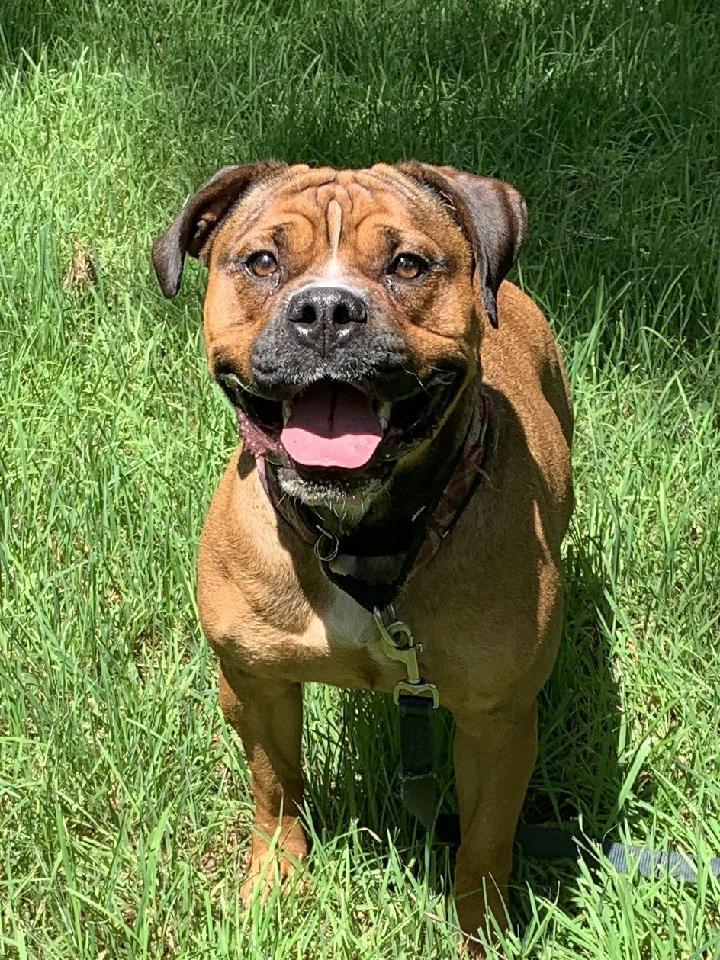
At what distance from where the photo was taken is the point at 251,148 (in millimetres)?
4898

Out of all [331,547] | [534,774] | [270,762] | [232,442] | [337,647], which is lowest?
[534,774]

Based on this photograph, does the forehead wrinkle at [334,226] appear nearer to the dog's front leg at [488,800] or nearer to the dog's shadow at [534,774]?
the dog's front leg at [488,800]

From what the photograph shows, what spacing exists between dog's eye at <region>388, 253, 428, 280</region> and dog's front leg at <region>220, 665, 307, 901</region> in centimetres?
95

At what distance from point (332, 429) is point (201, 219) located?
2.20 ft

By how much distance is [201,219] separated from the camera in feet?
9.02

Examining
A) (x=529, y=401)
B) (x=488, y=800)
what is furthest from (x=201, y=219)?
(x=488, y=800)

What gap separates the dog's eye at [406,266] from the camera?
249cm

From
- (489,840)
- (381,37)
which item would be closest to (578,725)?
(489,840)

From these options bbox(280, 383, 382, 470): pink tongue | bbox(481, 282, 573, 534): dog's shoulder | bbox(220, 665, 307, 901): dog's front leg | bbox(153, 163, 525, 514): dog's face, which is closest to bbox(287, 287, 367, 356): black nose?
bbox(153, 163, 525, 514): dog's face

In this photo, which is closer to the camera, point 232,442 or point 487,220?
point 487,220

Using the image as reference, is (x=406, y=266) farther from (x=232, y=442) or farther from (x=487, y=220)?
(x=232, y=442)

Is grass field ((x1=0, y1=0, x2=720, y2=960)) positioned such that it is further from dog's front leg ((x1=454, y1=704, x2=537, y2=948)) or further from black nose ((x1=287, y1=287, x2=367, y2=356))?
black nose ((x1=287, y1=287, x2=367, y2=356))

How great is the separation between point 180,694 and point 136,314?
1561 millimetres

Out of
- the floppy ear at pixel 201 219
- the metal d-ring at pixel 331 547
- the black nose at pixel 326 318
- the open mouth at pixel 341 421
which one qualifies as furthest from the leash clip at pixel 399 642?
the floppy ear at pixel 201 219
